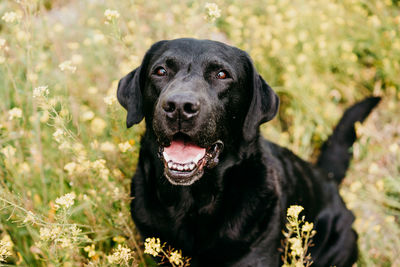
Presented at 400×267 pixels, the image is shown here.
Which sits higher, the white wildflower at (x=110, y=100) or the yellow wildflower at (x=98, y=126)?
the white wildflower at (x=110, y=100)

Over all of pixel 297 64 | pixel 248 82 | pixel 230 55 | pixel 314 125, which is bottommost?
pixel 314 125

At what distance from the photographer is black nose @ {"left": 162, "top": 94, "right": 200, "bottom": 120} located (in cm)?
179

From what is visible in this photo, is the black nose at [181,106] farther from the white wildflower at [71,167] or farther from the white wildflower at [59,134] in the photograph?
the white wildflower at [71,167]

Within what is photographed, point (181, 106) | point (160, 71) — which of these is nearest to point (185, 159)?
point (181, 106)

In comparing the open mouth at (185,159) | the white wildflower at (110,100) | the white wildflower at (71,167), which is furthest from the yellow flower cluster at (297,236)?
the white wildflower at (71,167)

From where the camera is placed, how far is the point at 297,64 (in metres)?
4.06

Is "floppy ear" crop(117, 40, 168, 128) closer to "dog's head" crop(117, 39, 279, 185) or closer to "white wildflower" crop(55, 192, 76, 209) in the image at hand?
"dog's head" crop(117, 39, 279, 185)

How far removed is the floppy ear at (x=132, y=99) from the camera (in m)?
2.29

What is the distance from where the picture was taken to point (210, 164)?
82.6 inches

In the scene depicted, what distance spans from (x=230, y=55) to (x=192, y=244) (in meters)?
1.18

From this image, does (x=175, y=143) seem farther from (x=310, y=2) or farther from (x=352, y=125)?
(x=310, y=2)

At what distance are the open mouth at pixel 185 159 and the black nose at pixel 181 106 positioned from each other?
238 millimetres

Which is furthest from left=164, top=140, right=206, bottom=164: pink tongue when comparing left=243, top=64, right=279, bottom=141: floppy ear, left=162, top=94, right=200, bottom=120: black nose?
left=243, top=64, right=279, bottom=141: floppy ear

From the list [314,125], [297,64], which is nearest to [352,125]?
[314,125]
